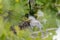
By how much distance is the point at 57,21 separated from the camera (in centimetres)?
108

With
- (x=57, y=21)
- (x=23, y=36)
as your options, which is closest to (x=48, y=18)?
(x=57, y=21)

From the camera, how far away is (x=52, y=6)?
107 centimetres

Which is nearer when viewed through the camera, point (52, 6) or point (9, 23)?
point (9, 23)

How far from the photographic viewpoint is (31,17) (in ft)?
3.39

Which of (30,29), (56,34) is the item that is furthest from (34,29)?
(56,34)

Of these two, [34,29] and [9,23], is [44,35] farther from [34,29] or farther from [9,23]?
[9,23]

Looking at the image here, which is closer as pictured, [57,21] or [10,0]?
[10,0]

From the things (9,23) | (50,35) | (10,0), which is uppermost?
(10,0)

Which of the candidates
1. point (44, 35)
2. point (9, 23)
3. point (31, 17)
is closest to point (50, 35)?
point (44, 35)

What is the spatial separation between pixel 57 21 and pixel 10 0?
34 cm

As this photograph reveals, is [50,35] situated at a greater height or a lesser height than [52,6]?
lesser

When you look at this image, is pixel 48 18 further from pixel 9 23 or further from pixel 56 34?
pixel 9 23

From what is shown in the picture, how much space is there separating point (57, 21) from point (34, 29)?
17 centimetres

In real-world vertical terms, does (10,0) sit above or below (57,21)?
above
